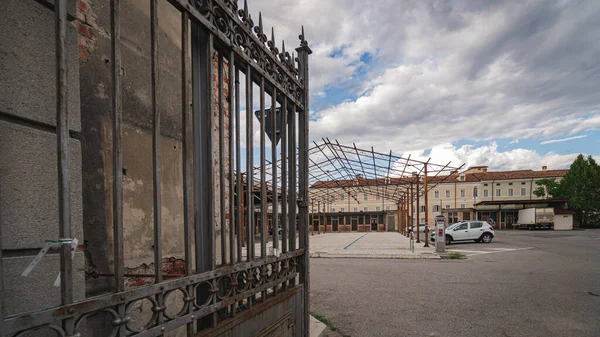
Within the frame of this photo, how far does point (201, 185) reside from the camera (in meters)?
2.16

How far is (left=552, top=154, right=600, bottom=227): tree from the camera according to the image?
48750 millimetres

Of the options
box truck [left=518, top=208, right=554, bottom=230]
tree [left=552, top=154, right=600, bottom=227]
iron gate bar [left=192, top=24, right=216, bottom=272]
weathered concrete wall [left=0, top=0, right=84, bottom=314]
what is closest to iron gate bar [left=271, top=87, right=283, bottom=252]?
iron gate bar [left=192, top=24, right=216, bottom=272]

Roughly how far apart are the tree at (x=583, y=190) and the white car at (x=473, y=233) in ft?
128

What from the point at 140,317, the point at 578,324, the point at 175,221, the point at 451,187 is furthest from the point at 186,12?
the point at 451,187

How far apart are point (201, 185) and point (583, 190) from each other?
6312 centimetres

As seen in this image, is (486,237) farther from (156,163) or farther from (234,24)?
(156,163)

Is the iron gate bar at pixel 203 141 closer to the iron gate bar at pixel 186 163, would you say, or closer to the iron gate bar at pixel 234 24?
the iron gate bar at pixel 234 24

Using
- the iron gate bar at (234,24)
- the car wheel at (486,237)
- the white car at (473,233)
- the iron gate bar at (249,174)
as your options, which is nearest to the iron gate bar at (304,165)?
the iron gate bar at (234,24)

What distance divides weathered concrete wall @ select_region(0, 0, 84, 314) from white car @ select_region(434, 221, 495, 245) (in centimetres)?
2283

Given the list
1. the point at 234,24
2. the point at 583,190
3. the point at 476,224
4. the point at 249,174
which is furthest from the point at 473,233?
the point at 583,190

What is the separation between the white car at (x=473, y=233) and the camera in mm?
21234

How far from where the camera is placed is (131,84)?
252cm

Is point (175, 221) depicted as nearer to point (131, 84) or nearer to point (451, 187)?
point (131, 84)

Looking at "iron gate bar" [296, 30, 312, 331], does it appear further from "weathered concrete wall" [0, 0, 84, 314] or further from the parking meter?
the parking meter
